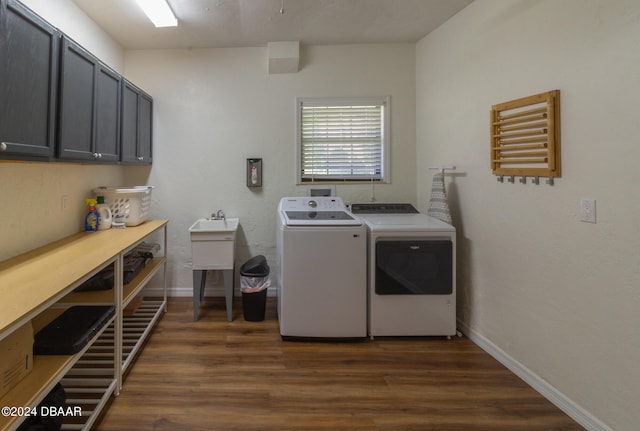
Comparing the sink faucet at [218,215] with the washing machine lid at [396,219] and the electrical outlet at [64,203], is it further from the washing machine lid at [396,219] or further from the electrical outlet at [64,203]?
the washing machine lid at [396,219]

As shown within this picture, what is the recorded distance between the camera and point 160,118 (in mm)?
3242

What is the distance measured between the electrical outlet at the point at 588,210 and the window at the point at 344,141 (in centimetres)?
190

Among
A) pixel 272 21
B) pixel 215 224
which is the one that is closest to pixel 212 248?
pixel 215 224

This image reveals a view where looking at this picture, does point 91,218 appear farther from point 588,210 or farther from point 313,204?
point 588,210

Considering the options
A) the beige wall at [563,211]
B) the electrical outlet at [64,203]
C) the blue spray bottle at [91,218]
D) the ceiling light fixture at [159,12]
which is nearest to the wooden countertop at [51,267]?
the blue spray bottle at [91,218]

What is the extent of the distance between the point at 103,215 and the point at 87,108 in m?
0.91

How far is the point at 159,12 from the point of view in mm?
2422

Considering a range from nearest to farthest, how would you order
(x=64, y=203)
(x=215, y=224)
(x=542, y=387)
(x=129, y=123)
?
(x=542, y=387) → (x=64, y=203) → (x=129, y=123) → (x=215, y=224)

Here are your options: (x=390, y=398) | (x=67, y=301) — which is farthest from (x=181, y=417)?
(x=390, y=398)

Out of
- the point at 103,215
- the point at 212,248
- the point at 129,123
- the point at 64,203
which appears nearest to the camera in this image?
the point at 64,203

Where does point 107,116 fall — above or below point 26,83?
above

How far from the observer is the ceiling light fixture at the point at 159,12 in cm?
231

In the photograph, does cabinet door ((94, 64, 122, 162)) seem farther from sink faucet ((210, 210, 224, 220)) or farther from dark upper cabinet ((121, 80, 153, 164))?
sink faucet ((210, 210, 224, 220))

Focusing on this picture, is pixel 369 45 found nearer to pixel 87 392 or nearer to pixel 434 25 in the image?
pixel 434 25
